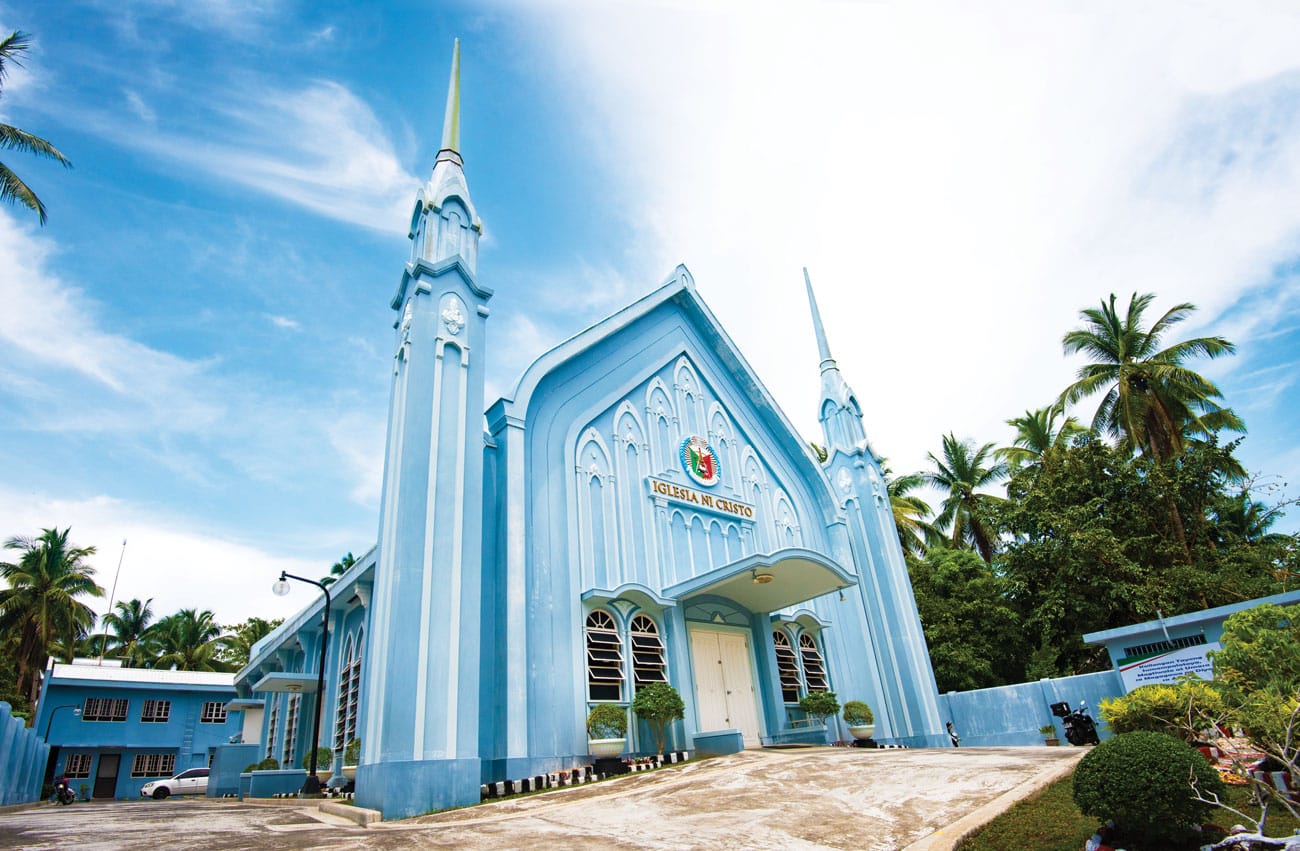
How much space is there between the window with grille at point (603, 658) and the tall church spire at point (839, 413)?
38.9ft

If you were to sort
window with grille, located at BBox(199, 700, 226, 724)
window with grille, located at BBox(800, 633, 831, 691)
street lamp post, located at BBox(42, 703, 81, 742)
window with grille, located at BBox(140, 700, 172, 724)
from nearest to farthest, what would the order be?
1. window with grille, located at BBox(800, 633, 831, 691)
2. street lamp post, located at BBox(42, 703, 81, 742)
3. window with grille, located at BBox(140, 700, 172, 724)
4. window with grille, located at BBox(199, 700, 226, 724)

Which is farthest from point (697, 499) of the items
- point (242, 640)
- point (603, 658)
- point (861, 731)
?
point (242, 640)

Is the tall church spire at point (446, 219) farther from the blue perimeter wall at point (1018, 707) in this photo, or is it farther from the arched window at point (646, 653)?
the blue perimeter wall at point (1018, 707)

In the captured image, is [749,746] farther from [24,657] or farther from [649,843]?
[24,657]

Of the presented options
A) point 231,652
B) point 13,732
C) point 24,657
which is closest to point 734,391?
point 13,732

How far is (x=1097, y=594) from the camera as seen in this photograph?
2419 centimetres

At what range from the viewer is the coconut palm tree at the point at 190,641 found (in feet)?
176

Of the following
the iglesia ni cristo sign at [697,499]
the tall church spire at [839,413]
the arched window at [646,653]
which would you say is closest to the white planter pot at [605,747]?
the arched window at [646,653]

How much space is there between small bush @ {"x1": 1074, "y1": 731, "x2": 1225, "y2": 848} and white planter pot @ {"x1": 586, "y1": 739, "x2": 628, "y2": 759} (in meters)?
8.52

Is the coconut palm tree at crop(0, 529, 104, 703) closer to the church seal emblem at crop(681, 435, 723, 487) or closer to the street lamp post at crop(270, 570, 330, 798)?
the street lamp post at crop(270, 570, 330, 798)

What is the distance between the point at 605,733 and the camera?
41.9ft

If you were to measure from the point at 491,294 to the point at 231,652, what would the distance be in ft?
185

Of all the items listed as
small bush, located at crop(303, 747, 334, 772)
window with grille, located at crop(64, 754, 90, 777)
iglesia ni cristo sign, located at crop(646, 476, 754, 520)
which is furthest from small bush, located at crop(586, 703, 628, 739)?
window with grille, located at crop(64, 754, 90, 777)

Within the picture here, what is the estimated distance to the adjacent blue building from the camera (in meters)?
33.5
